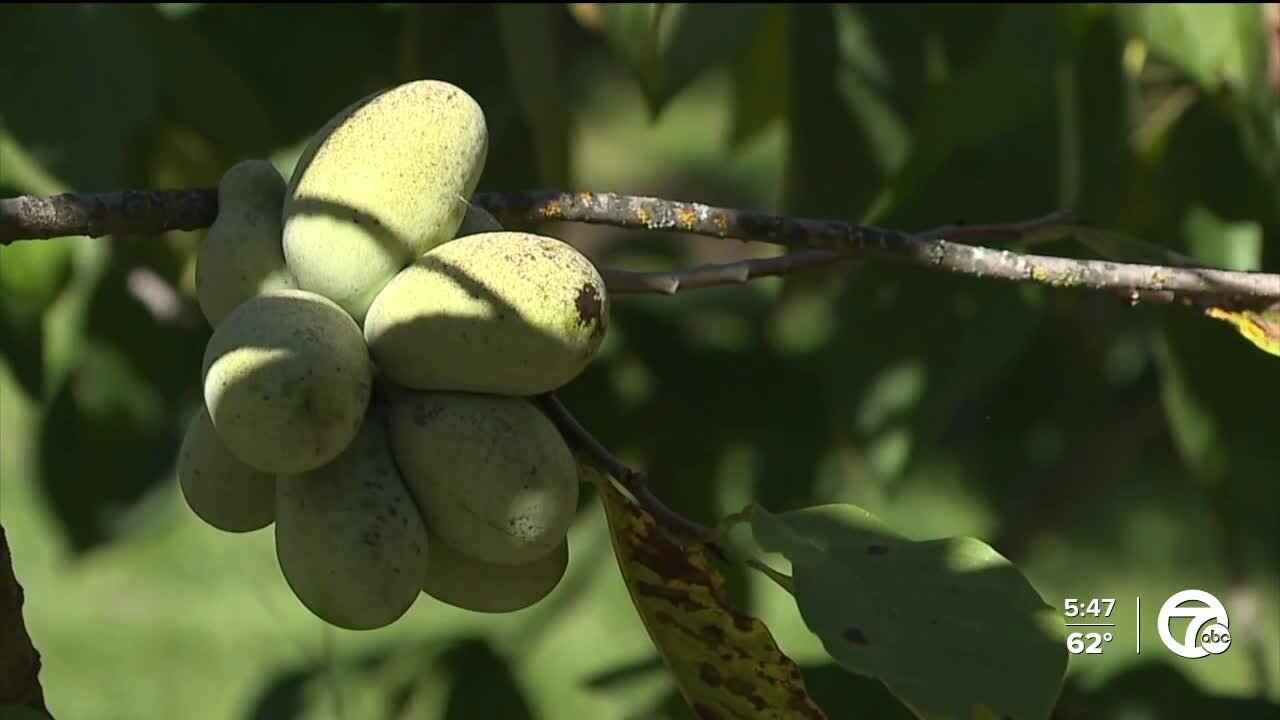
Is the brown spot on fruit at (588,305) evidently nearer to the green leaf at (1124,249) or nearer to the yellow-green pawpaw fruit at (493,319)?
the yellow-green pawpaw fruit at (493,319)

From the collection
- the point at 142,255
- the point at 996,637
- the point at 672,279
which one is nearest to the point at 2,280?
the point at 142,255

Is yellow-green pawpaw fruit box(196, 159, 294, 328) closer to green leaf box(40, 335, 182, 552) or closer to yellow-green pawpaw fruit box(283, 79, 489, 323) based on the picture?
yellow-green pawpaw fruit box(283, 79, 489, 323)

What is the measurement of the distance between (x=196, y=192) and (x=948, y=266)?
0.41 meters

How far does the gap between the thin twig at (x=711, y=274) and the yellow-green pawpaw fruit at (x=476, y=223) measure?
0.27 ft

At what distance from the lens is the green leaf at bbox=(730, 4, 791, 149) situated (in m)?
1.81

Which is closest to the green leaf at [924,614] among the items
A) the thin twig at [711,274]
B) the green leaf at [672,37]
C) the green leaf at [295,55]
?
the thin twig at [711,274]

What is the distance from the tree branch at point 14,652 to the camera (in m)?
0.80

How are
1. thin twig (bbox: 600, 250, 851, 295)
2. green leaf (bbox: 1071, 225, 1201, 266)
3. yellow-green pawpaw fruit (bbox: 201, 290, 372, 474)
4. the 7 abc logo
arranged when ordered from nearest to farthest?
yellow-green pawpaw fruit (bbox: 201, 290, 372, 474) < thin twig (bbox: 600, 250, 851, 295) < green leaf (bbox: 1071, 225, 1201, 266) < the 7 abc logo

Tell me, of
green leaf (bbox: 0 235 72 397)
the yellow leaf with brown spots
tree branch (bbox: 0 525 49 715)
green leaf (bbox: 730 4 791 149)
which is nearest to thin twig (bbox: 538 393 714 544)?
the yellow leaf with brown spots

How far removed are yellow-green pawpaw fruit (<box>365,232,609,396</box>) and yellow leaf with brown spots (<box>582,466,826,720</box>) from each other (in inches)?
4.5

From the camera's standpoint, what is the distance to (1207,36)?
4.50ft

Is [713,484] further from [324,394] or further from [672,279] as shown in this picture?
[324,394]

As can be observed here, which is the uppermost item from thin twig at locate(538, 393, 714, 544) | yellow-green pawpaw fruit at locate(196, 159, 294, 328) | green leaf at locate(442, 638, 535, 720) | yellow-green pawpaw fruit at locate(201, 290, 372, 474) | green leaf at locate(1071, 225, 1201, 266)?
green leaf at locate(1071, 225, 1201, 266)

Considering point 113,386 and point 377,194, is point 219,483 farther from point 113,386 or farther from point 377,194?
point 113,386
